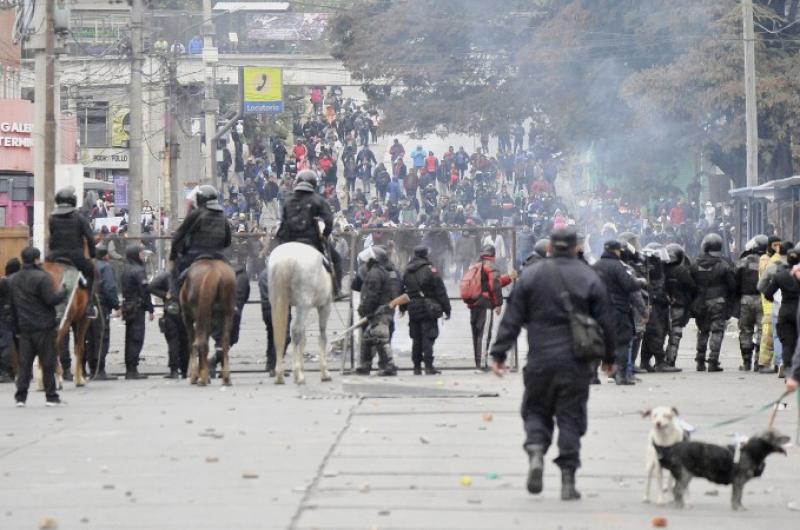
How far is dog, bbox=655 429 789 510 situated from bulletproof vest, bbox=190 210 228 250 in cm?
954

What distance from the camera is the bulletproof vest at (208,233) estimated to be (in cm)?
1988

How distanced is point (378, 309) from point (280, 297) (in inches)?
104

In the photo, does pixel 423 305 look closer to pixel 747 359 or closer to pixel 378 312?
pixel 378 312

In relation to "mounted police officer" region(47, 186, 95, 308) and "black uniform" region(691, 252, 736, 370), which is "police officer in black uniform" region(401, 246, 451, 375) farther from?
"mounted police officer" region(47, 186, 95, 308)

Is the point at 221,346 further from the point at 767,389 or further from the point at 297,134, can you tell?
the point at 297,134

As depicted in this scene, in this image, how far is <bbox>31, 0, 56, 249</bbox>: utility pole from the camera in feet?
95.4

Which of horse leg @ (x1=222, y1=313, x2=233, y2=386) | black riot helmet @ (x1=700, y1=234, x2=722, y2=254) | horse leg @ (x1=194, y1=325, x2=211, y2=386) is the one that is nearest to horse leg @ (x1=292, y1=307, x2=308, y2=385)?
horse leg @ (x1=222, y1=313, x2=233, y2=386)

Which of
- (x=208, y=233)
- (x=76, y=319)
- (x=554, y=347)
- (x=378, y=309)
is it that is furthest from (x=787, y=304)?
(x=554, y=347)

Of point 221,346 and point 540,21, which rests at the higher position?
point 540,21

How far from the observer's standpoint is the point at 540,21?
57.8 m

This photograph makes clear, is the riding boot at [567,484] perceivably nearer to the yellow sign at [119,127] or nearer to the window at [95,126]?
the yellow sign at [119,127]

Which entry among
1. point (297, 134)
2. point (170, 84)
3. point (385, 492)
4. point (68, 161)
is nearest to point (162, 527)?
point (385, 492)

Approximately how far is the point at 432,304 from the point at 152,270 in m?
3.67

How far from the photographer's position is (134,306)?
882 inches
